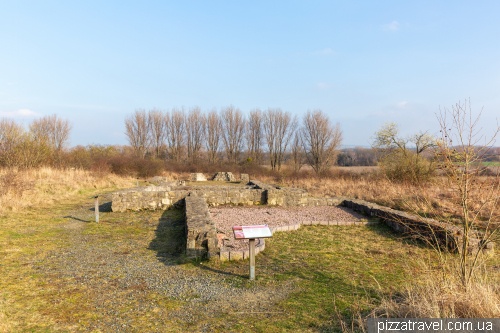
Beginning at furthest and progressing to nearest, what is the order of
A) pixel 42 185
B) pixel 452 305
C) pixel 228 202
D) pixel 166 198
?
pixel 42 185, pixel 228 202, pixel 166 198, pixel 452 305

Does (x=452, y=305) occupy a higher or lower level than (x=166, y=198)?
lower

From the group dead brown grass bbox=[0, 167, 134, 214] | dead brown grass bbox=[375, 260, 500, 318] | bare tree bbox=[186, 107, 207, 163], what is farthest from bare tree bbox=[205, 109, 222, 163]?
dead brown grass bbox=[375, 260, 500, 318]

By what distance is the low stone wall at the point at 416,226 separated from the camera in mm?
5742

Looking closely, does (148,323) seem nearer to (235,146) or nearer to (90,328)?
(90,328)

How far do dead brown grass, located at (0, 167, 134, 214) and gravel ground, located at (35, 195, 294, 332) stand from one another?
604cm

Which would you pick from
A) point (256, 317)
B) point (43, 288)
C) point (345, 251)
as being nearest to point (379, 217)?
point (345, 251)

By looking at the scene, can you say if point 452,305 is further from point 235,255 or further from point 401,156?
point 401,156

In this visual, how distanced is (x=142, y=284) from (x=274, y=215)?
6.03 m

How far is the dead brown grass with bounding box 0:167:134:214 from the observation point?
1041cm

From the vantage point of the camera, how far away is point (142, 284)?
14.3 ft

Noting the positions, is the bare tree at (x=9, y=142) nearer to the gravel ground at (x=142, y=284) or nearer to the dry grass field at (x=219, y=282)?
the dry grass field at (x=219, y=282)

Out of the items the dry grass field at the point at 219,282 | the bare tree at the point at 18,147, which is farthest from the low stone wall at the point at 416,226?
the bare tree at the point at 18,147

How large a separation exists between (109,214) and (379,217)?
9380mm

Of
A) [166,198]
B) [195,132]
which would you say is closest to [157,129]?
[195,132]
